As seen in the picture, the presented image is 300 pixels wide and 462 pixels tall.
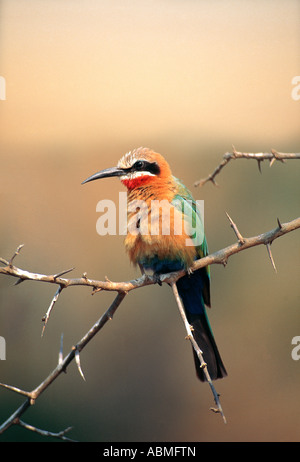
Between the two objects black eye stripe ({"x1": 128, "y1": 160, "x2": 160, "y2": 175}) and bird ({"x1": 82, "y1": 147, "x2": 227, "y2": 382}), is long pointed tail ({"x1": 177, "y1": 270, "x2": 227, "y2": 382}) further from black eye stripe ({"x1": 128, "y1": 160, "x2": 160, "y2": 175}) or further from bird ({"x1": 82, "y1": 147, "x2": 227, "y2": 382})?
black eye stripe ({"x1": 128, "y1": 160, "x2": 160, "y2": 175})

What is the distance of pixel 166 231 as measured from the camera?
208 cm

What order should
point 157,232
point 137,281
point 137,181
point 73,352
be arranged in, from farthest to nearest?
point 137,181, point 157,232, point 137,281, point 73,352

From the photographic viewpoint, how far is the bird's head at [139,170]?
2.24 metres

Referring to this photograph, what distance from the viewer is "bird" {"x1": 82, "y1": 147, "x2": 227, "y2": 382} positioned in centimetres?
208

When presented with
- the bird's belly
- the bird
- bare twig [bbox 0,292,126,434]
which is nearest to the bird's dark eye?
the bird

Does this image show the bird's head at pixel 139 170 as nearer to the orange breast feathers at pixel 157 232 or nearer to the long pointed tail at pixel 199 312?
the orange breast feathers at pixel 157 232

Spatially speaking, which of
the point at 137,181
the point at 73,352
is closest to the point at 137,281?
the point at 73,352

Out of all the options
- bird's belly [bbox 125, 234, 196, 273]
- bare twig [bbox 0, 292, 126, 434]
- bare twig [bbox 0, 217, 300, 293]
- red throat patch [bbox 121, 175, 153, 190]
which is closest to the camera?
bare twig [bbox 0, 217, 300, 293]

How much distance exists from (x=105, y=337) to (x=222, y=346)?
89 cm

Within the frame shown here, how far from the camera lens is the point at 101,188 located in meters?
3.90

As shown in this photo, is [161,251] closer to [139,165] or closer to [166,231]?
[166,231]

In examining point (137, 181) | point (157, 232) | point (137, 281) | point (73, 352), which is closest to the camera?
point (73, 352)

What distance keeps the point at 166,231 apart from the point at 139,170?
34 centimetres

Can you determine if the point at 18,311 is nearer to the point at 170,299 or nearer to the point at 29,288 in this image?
the point at 29,288
